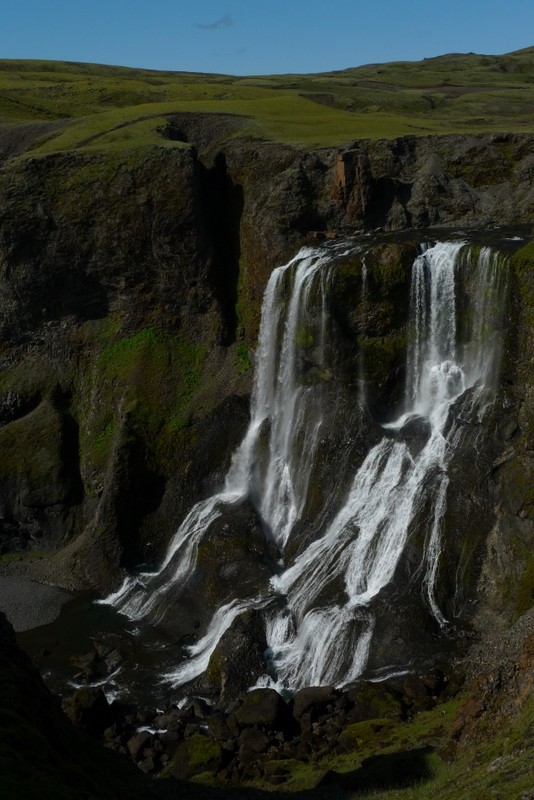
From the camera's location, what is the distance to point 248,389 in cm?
4306

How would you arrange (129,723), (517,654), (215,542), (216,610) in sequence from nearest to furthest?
(517,654)
(129,723)
(216,610)
(215,542)

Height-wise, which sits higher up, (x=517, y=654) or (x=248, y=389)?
(x=248, y=389)

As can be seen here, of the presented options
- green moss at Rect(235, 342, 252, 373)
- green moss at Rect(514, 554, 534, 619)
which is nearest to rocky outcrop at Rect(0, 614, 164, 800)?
green moss at Rect(514, 554, 534, 619)

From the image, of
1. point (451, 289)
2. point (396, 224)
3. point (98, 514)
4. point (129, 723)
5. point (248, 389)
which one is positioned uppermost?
point (396, 224)

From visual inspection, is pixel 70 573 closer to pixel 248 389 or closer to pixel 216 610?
pixel 216 610

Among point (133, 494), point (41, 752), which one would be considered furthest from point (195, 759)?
point (133, 494)

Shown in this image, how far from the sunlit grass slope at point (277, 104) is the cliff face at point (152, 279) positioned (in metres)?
4.10

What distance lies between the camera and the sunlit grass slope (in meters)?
54.2

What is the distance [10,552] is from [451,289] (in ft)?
84.1

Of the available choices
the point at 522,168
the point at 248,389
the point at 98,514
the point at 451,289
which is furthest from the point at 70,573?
the point at 522,168

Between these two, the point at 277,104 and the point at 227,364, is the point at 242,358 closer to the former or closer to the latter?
the point at 227,364

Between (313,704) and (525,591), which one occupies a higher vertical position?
(525,591)

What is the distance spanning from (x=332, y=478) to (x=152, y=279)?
17502 millimetres

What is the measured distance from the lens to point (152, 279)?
155 feet
